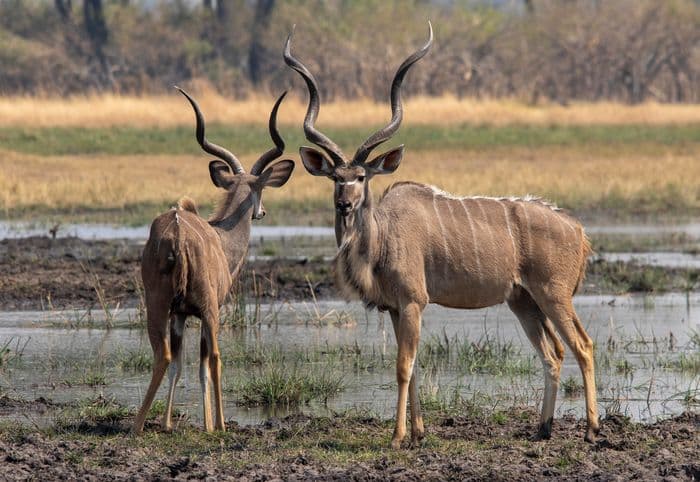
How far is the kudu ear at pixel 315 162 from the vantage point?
7547mm

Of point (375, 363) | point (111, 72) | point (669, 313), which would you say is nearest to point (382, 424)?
point (375, 363)

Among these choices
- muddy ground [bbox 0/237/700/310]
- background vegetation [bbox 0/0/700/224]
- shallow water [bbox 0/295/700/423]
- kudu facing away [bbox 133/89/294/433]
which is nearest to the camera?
kudu facing away [bbox 133/89/294/433]

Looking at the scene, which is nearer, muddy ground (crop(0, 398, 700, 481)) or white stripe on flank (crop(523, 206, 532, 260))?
muddy ground (crop(0, 398, 700, 481))

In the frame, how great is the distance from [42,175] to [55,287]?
9613 millimetres

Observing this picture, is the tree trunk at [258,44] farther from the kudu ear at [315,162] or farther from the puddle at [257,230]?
the kudu ear at [315,162]

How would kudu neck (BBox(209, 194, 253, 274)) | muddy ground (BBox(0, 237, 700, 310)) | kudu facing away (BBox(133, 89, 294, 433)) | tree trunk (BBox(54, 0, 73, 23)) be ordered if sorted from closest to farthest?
1. kudu facing away (BBox(133, 89, 294, 433))
2. kudu neck (BBox(209, 194, 253, 274))
3. muddy ground (BBox(0, 237, 700, 310))
4. tree trunk (BBox(54, 0, 73, 23))

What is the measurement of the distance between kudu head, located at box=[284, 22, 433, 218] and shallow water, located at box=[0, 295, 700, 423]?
1.61 m

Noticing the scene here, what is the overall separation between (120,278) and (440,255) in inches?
248

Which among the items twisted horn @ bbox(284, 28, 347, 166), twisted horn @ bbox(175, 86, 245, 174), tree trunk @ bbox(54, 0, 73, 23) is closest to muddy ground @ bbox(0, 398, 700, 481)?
twisted horn @ bbox(284, 28, 347, 166)

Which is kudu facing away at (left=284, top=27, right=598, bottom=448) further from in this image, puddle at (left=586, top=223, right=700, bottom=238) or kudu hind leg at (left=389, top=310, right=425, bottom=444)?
puddle at (left=586, top=223, right=700, bottom=238)

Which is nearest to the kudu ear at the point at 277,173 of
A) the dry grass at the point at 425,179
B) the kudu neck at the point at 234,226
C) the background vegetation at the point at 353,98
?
the kudu neck at the point at 234,226

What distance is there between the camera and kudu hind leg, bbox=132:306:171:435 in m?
7.54

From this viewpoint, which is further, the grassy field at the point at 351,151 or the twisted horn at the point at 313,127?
the grassy field at the point at 351,151

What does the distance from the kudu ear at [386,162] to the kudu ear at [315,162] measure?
221mm
